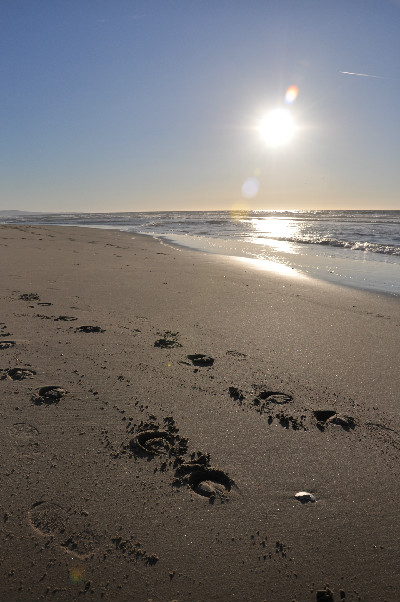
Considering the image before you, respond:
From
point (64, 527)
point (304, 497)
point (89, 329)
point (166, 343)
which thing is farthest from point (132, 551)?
point (89, 329)

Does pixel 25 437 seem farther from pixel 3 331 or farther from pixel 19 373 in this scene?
pixel 3 331

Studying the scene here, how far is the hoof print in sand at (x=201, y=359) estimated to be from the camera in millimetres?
3258

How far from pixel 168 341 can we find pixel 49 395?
135 centimetres

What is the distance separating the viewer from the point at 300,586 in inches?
56.5

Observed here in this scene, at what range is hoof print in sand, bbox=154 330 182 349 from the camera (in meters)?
3.63

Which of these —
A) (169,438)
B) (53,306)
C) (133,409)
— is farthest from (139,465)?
(53,306)

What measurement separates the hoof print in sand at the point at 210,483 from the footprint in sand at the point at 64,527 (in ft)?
1.64

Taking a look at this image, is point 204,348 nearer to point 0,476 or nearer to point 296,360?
point 296,360

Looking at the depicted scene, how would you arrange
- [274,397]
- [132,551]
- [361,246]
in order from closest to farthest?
[132,551] < [274,397] < [361,246]

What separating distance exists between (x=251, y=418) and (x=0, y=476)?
4.45 ft

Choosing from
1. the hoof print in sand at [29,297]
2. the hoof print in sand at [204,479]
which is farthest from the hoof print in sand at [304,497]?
the hoof print in sand at [29,297]

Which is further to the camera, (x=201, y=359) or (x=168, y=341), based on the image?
(x=168, y=341)

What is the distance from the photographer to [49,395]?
258cm

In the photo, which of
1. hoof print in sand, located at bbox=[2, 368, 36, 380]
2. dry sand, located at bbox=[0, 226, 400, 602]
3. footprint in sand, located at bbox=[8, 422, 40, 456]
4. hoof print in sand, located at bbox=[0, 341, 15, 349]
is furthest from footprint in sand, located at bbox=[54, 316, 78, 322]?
footprint in sand, located at bbox=[8, 422, 40, 456]
